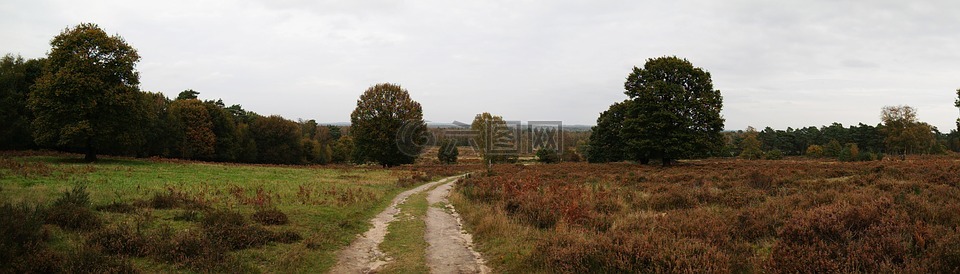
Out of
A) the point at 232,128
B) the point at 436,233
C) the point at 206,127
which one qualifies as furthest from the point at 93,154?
the point at 436,233

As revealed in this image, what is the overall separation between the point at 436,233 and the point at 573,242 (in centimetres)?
497

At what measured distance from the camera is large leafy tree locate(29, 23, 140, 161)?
102 ft

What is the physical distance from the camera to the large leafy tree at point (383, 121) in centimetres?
5150

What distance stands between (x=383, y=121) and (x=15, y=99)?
31.9 m

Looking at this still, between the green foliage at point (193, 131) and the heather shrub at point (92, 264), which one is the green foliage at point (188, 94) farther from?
the heather shrub at point (92, 264)

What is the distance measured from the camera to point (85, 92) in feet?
104

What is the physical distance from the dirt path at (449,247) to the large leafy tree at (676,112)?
2935 cm

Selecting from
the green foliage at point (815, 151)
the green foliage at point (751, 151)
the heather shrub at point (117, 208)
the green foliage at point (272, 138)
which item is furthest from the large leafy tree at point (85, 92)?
the green foliage at point (815, 151)

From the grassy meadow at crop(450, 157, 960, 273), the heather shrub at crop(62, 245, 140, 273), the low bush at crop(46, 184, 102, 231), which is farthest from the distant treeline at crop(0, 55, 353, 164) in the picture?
the grassy meadow at crop(450, 157, 960, 273)

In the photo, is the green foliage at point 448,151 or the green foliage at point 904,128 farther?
the green foliage at point 448,151

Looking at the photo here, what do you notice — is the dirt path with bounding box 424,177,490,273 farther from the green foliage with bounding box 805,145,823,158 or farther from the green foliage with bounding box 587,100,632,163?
the green foliage with bounding box 805,145,823,158

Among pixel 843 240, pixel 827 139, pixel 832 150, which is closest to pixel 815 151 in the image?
pixel 832 150

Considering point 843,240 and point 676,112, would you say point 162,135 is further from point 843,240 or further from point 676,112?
point 843,240

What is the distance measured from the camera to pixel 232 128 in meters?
64.6
